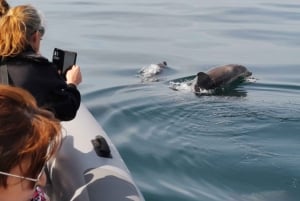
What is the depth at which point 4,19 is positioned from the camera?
4.20m

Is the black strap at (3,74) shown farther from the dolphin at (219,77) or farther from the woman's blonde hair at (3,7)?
the dolphin at (219,77)

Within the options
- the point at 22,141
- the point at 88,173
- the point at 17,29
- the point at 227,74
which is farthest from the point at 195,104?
the point at 22,141

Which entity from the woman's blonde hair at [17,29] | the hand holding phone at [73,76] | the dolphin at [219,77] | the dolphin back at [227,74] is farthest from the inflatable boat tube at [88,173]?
the dolphin back at [227,74]

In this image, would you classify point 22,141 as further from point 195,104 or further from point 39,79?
point 195,104

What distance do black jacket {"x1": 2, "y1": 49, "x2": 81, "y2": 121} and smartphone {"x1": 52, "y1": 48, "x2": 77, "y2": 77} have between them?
650mm

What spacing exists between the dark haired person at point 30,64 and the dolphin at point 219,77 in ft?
19.4

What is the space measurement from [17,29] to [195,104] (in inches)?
206

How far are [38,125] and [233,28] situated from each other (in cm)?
1573

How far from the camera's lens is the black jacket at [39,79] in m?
4.04

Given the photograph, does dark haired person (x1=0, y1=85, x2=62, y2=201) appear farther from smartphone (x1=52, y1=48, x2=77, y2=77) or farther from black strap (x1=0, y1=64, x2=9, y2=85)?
smartphone (x1=52, y1=48, x2=77, y2=77)

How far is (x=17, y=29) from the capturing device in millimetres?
4160

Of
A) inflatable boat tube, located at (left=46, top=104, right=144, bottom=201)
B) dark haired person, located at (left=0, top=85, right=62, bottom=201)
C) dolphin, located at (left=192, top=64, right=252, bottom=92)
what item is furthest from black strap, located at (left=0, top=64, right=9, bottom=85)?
dolphin, located at (left=192, top=64, right=252, bottom=92)

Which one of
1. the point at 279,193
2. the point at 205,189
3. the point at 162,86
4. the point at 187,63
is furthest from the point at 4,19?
the point at 187,63

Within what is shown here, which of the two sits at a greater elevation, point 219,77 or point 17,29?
point 17,29
